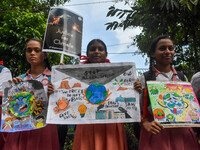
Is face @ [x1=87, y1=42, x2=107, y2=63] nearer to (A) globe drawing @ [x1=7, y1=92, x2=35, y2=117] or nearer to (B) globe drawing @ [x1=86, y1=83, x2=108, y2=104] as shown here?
(B) globe drawing @ [x1=86, y1=83, x2=108, y2=104]

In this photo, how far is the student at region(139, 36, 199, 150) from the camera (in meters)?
1.58

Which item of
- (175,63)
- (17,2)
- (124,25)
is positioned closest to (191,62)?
(175,63)

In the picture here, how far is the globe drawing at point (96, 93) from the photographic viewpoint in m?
1.76

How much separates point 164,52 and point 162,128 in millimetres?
850

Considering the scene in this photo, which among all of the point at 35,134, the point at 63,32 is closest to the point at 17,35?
the point at 63,32

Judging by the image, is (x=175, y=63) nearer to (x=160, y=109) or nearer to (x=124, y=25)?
(x=124, y=25)

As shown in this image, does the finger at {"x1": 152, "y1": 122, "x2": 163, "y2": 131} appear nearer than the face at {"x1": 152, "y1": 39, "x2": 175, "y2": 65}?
Yes

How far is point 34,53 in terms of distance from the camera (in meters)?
2.13

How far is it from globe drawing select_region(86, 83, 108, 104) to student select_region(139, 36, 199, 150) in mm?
416

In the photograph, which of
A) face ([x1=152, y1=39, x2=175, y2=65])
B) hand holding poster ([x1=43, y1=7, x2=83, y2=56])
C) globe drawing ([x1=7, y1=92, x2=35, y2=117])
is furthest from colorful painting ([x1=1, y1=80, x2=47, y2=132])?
face ([x1=152, y1=39, x2=175, y2=65])

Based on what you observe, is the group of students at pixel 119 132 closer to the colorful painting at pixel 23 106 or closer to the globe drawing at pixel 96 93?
the colorful painting at pixel 23 106

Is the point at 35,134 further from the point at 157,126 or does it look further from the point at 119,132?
the point at 157,126

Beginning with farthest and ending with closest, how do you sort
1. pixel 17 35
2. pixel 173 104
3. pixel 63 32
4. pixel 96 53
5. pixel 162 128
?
pixel 17 35 < pixel 63 32 < pixel 96 53 < pixel 173 104 < pixel 162 128

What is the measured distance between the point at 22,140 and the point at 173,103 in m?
1.56
